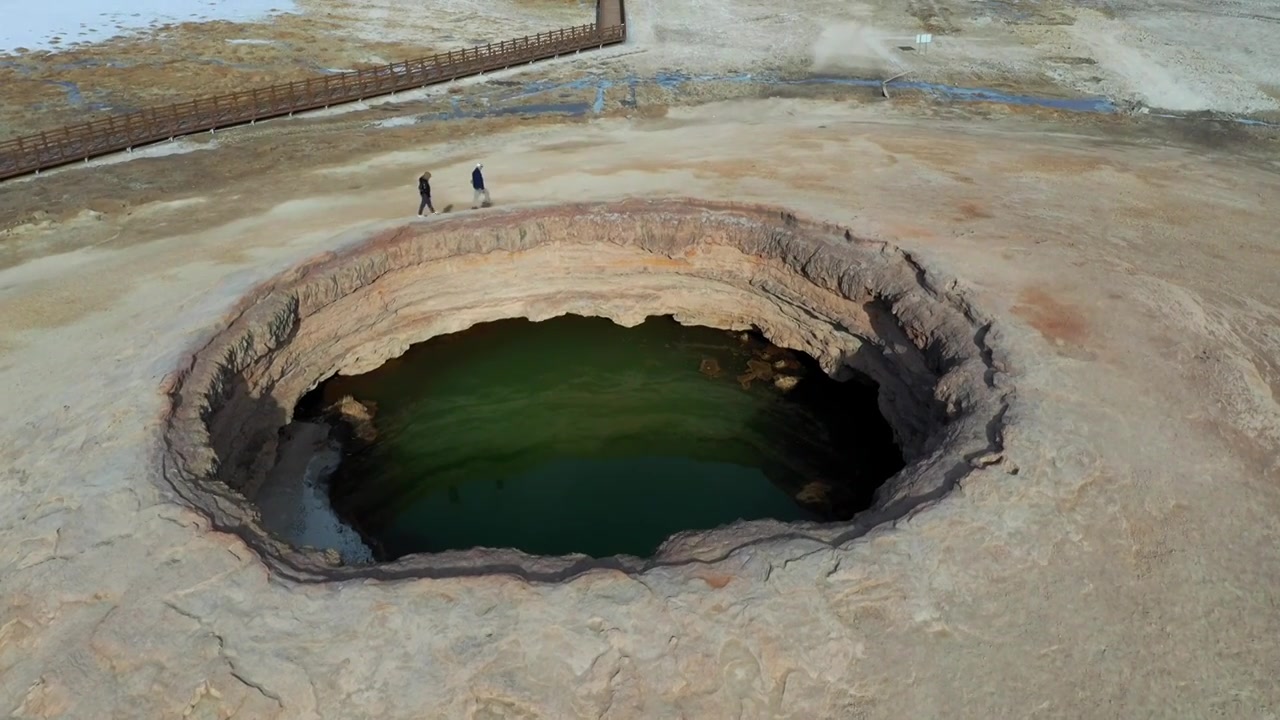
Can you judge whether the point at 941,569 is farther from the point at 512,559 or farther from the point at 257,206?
the point at 257,206

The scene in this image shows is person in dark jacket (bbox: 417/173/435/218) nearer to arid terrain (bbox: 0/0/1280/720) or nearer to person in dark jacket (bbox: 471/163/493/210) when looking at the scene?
arid terrain (bbox: 0/0/1280/720)

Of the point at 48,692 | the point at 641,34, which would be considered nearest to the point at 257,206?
the point at 48,692

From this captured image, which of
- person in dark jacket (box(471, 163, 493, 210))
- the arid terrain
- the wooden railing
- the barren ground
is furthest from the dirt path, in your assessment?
the barren ground

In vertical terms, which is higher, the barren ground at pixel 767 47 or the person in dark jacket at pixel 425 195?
the barren ground at pixel 767 47

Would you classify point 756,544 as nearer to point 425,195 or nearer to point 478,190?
point 478,190

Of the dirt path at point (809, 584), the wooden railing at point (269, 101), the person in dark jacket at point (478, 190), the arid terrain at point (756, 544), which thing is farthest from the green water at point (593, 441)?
the wooden railing at point (269, 101)

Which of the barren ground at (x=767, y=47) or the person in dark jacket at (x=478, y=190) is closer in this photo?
the person in dark jacket at (x=478, y=190)

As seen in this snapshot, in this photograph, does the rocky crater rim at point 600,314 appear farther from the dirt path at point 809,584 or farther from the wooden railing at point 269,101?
the wooden railing at point 269,101
